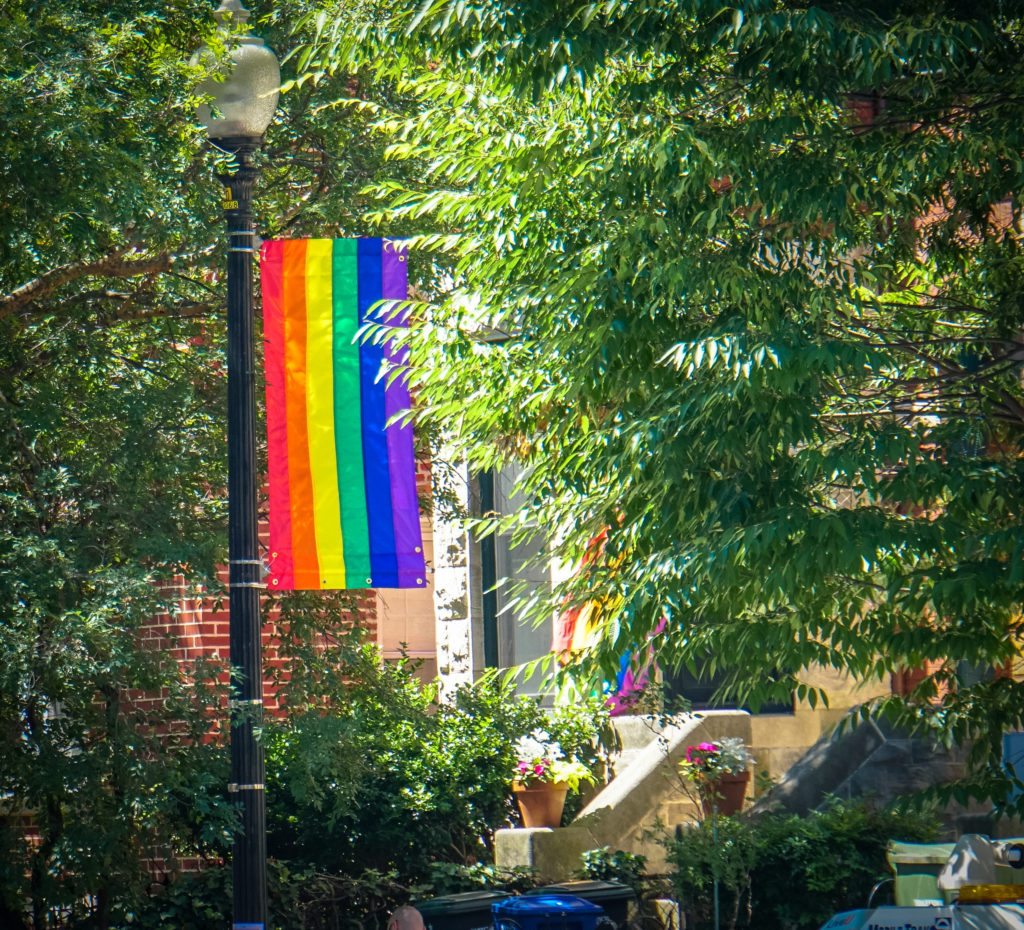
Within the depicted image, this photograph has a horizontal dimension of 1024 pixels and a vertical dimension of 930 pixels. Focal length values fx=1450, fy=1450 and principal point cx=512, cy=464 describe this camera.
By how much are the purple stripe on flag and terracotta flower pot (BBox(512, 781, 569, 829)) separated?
174 inches

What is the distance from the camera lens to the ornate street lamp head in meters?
8.22

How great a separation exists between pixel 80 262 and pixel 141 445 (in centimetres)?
144

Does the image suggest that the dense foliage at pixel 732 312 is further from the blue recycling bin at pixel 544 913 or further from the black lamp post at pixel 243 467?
the blue recycling bin at pixel 544 913

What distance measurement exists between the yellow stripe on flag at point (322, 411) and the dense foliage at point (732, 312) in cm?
122

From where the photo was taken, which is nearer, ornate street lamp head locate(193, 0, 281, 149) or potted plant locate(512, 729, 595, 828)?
ornate street lamp head locate(193, 0, 281, 149)

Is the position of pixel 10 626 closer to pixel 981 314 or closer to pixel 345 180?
pixel 345 180

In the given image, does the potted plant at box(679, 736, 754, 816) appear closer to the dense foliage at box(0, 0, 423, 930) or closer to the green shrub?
the green shrub

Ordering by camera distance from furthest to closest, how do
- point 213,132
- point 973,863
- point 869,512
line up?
point 973,863
point 213,132
point 869,512

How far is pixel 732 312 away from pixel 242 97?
120 inches

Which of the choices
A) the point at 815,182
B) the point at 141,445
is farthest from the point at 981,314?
the point at 141,445

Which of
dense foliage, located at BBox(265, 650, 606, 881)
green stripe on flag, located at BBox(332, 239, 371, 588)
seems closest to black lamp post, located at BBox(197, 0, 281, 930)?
green stripe on flag, located at BBox(332, 239, 371, 588)

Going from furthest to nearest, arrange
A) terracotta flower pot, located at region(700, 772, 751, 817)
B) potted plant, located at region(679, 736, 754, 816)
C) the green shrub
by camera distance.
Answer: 1. terracotta flower pot, located at region(700, 772, 751, 817)
2. potted plant, located at region(679, 736, 754, 816)
3. the green shrub

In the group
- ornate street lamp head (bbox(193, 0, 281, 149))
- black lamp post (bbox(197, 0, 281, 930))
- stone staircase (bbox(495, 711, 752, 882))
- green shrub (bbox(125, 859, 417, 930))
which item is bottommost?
green shrub (bbox(125, 859, 417, 930))

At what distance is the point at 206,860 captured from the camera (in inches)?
467
